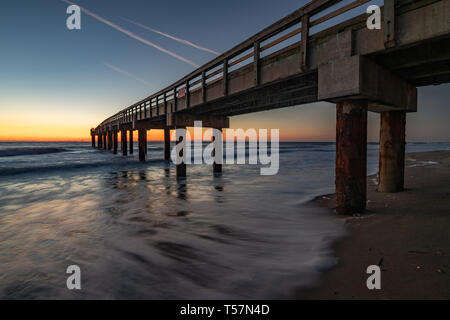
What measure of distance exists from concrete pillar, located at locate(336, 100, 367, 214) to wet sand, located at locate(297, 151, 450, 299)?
0.72m

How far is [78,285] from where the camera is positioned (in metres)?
3.73

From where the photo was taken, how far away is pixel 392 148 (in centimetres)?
793

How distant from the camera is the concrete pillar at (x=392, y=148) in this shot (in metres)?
7.94

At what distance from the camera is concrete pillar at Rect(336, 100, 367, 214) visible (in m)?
5.71

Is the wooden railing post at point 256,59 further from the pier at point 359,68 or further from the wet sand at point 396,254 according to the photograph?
the wet sand at point 396,254

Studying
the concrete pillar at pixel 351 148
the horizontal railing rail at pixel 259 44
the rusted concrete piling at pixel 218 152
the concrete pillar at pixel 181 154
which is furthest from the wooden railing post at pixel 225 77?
the concrete pillar at pixel 181 154

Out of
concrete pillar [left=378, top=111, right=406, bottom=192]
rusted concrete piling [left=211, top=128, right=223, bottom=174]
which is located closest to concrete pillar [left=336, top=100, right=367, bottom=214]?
concrete pillar [left=378, top=111, right=406, bottom=192]

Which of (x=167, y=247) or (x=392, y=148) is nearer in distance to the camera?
(x=167, y=247)

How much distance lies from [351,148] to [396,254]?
2.55 meters

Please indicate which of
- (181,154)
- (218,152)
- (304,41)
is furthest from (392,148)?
(181,154)

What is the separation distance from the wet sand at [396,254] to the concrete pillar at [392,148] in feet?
4.97

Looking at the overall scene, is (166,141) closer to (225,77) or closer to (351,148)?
(225,77)
